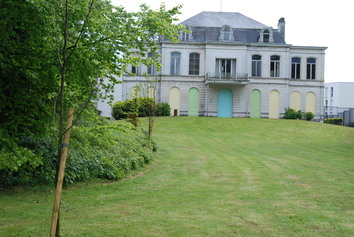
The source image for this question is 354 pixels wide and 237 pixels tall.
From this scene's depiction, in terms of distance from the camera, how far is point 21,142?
8.26 m

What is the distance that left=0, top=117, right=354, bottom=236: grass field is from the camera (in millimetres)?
5438

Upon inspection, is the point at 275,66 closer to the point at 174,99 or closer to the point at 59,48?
the point at 174,99

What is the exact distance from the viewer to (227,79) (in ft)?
123

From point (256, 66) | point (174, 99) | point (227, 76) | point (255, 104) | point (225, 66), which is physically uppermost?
point (256, 66)

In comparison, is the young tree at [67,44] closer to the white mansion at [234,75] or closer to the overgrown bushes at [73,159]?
the overgrown bushes at [73,159]

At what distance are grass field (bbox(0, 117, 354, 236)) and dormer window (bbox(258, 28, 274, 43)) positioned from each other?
27481mm

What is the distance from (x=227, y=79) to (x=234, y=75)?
5.36 feet

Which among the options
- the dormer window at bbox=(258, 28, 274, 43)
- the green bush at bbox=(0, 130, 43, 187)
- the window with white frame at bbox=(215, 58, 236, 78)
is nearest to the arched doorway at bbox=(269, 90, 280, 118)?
the window with white frame at bbox=(215, 58, 236, 78)

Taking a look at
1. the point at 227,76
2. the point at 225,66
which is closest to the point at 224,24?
the point at 225,66

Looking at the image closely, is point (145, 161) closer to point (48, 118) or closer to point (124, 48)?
point (48, 118)

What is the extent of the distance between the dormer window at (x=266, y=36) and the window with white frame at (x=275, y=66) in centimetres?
192

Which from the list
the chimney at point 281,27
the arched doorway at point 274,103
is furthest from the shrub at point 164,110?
the chimney at point 281,27

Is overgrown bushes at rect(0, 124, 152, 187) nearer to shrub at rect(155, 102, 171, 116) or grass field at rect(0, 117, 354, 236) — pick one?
grass field at rect(0, 117, 354, 236)

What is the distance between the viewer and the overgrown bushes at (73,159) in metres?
6.20
